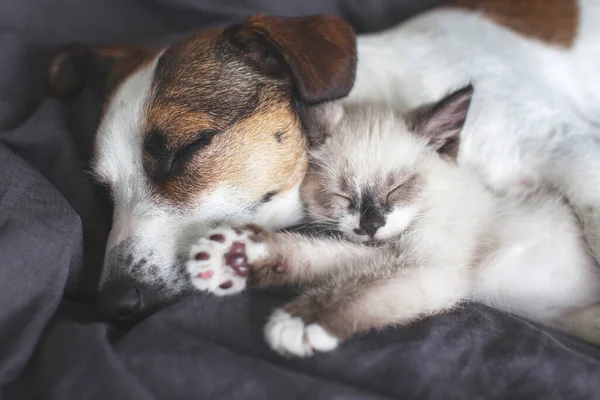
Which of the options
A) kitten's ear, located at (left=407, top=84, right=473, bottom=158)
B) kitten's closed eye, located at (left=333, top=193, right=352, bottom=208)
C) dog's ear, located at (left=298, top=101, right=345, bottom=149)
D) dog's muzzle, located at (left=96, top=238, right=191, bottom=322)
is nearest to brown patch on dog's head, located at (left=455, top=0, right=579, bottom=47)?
kitten's ear, located at (left=407, top=84, right=473, bottom=158)

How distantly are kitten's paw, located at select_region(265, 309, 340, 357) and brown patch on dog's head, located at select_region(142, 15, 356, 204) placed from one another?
333mm

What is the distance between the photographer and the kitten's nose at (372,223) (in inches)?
45.8

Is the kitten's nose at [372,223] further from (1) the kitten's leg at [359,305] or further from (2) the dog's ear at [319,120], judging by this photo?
(2) the dog's ear at [319,120]

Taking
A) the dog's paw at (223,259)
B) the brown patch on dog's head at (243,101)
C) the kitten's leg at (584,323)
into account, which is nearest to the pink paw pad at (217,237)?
the dog's paw at (223,259)

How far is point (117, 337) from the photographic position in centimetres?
97

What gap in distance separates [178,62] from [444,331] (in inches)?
28.5

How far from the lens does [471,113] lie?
133cm

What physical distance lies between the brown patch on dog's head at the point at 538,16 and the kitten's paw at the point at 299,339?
1058 millimetres

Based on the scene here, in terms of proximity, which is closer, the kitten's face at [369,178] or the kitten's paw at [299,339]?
the kitten's paw at [299,339]

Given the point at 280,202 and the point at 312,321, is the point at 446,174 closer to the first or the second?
the point at 280,202

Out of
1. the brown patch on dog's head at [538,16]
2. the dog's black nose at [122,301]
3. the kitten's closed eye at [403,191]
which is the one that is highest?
the brown patch on dog's head at [538,16]

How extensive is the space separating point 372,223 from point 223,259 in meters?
0.32

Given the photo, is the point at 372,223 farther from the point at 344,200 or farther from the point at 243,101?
the point at 243,101

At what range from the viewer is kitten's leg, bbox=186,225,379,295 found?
1003 mm
